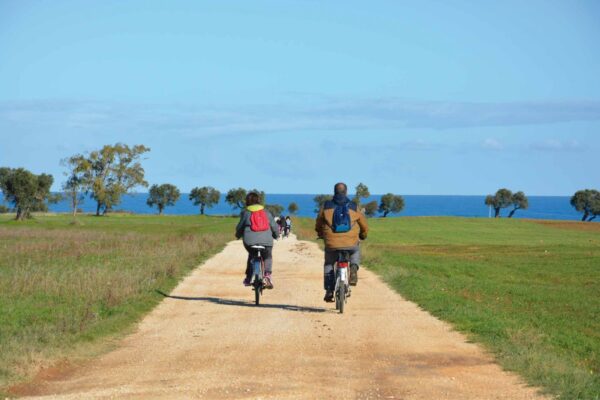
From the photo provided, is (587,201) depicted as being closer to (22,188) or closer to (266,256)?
(22,188)

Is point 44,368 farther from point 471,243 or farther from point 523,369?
point 471,243

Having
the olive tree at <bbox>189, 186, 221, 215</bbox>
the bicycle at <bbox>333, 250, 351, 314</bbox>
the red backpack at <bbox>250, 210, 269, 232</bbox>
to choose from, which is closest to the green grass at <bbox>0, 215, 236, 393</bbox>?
the red backpack at <bbox>250, 210, 269, 232</bbox>

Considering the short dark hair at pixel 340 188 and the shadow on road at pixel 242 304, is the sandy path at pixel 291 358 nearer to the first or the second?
the shadow on road at pixel 242 304

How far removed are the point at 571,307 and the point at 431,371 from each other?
619 inches

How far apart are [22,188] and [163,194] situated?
75.8 m

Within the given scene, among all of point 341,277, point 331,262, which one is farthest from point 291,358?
point 331,262

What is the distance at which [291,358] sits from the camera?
37.7ft

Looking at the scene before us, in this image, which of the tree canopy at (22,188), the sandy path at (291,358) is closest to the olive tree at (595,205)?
the tree canopy at (22,188)

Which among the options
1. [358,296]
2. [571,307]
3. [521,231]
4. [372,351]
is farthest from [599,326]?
[521,231]

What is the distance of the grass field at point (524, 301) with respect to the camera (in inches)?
446

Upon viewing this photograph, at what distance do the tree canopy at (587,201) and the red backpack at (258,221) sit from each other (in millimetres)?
158362

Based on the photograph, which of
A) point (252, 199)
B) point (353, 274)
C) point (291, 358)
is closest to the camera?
point (291, 358)

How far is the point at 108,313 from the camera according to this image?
16266 mm

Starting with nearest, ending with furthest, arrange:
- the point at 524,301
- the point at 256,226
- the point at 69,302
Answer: the point at 256,226 < the point at 69,302 < the point at 524,301
